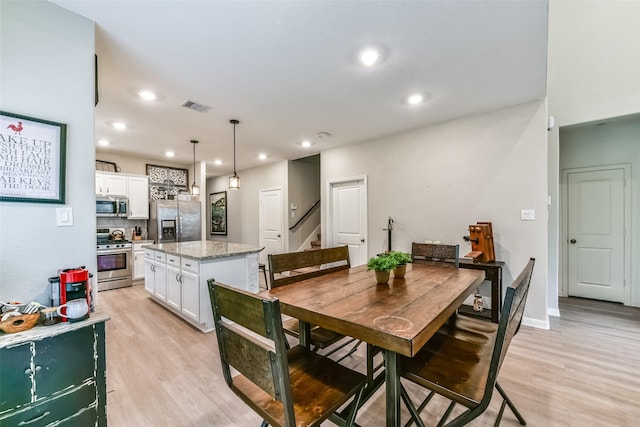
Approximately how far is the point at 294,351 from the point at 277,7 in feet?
6.80

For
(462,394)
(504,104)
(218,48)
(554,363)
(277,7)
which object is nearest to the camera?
(462,394)

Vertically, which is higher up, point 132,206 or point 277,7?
point 277,7

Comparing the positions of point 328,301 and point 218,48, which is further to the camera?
point 218,48

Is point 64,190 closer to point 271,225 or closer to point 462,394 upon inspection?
point 462,394

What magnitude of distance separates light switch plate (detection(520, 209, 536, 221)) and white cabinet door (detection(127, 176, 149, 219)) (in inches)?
255

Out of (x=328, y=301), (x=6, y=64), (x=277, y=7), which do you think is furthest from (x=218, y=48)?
(x=328, y=301)

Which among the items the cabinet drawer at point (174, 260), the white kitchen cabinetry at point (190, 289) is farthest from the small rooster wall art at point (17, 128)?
the cabinet drawer at point (174, 260)

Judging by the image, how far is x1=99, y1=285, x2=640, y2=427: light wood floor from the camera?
1738 mm

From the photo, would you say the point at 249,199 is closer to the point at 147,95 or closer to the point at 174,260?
the point at 174,260

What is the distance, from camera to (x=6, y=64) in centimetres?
141

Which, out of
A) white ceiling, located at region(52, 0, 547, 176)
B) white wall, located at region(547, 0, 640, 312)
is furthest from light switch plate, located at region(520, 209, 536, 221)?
white ceiling, located at region(52, 0, 547, 176)

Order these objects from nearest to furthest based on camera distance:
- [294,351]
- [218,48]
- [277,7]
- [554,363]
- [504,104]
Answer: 1. [294,351]
2. [277,7]
3. [218,48]
4. [554,363]
5. [504,104]

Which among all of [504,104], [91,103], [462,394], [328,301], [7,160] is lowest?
[462,394]

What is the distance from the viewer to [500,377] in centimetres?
216
